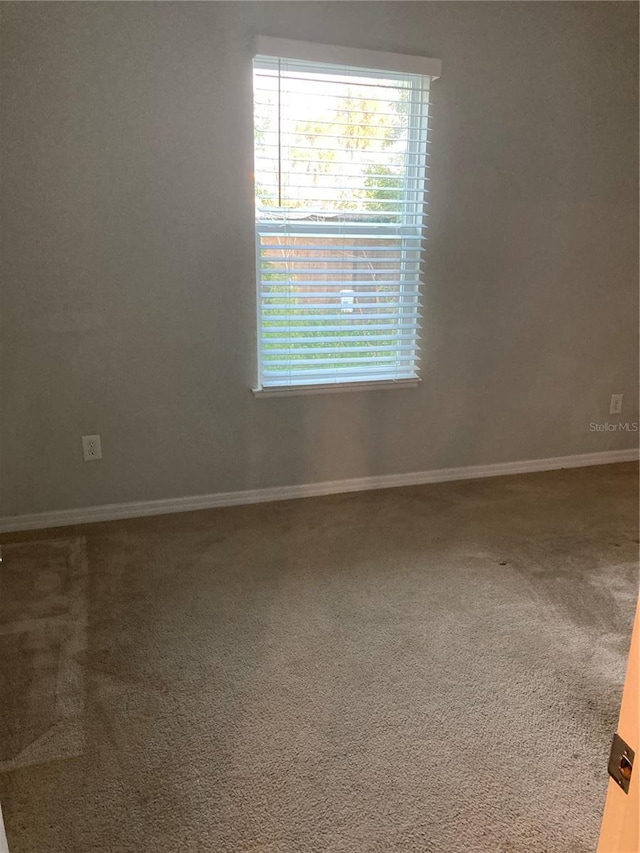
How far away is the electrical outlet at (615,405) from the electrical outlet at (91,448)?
279cm

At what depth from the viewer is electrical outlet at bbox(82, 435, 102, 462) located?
8.27 ft

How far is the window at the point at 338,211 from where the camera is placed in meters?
2.41

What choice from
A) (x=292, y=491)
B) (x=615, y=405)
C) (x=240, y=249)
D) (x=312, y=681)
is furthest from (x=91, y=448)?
(x=615, y=405)

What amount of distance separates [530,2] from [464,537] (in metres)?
2.41

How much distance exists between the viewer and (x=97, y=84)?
2180mm

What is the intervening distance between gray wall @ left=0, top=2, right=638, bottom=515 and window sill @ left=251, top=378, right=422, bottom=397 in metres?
0.05

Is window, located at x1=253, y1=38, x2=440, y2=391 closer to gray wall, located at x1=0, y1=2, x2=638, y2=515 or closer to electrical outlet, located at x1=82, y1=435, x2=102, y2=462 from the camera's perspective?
gray wall, located at x1=0, y1=2, x2=638, y2=515

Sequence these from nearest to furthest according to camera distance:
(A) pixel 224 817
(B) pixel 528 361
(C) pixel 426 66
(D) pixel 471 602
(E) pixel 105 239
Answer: (A) pixel 224 817, (D) pixel 471 602, (E) pixel 105 239, (C) pixel 426 66, (B) pixel 528 361

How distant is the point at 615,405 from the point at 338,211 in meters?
1.99

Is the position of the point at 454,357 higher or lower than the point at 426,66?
lower

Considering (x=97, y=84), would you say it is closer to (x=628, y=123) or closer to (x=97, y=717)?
(x=97, y=717)

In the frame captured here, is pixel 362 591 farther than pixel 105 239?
No

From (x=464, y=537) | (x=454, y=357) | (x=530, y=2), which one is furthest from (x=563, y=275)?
(x=464, y=537)

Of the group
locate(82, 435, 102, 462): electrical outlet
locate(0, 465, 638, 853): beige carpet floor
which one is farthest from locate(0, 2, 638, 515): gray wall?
locate(0, 465, 638, 853): beige carpet floor
